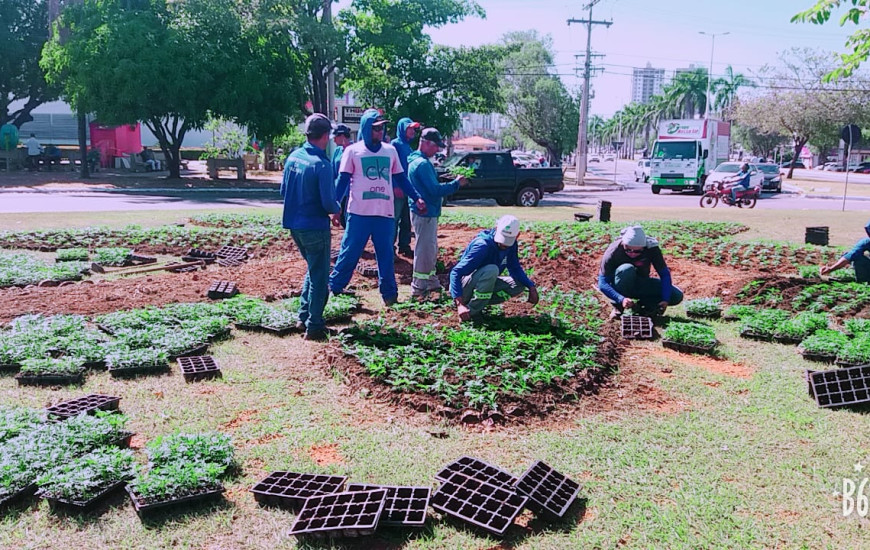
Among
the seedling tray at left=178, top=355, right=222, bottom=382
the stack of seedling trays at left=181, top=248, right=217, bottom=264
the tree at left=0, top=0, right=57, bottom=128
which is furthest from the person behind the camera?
the tree at left=0, top=0, right=57, bottom=128

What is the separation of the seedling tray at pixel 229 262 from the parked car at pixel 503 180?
12.9 metres

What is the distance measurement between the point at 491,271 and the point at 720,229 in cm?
916

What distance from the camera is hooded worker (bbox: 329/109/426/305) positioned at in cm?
777

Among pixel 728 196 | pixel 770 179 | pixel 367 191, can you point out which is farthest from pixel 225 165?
pixel 367 191

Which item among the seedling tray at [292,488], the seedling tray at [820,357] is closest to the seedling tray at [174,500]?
the seedling tray at [292,488]

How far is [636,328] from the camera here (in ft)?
24.0

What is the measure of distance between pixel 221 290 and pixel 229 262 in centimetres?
258

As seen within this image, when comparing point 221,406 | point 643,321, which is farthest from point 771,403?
point 221,406

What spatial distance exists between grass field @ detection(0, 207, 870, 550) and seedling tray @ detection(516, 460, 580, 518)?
9 cm

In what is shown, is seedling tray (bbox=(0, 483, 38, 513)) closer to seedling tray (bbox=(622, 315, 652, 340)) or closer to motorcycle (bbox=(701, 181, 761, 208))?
seedling tray (bbox=(622, 315, 652, 340))

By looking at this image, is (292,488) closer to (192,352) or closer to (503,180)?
(192,352)

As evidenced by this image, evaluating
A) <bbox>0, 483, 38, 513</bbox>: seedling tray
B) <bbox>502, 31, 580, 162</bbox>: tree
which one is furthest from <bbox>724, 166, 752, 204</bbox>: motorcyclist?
<bbox>502, 31, 580, 162</bbox>: tree

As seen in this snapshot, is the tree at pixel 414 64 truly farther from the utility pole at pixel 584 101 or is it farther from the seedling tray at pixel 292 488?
the seedling tray at pixel 292 488

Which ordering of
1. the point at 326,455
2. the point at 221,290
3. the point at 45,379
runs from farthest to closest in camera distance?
the point at 221,290 < the point at 45,379 < the point at 326,455
